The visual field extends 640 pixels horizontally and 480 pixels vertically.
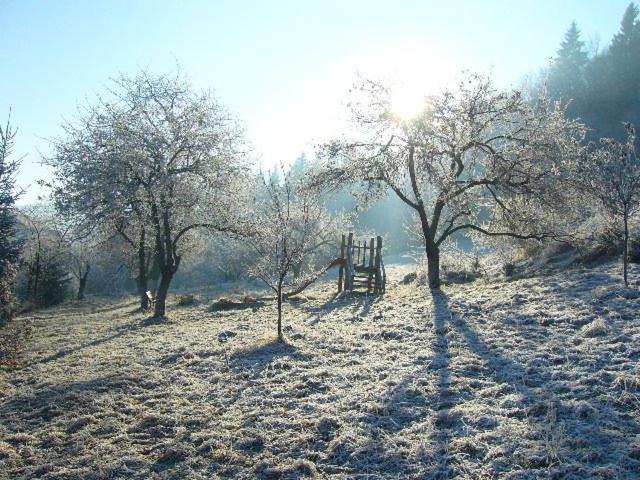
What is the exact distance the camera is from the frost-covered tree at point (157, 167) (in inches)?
610

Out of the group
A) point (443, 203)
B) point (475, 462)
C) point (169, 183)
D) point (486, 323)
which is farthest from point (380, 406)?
point (169, 183)

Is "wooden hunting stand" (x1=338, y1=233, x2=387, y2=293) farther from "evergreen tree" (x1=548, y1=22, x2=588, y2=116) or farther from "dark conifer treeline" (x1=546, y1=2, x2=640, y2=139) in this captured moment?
"evergreen tree" (x1=548, y1=22, x2=588, y2=116)

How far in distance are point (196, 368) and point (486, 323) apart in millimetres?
6353

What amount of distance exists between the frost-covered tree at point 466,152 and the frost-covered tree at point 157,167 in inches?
Result: 150

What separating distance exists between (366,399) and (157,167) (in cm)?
1194

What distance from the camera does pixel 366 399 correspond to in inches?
278

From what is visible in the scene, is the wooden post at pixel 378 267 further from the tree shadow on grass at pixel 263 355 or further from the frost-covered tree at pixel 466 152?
the tree shadow on grass at pixel 263 355

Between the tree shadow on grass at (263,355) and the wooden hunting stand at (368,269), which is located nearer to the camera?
the tree shadow on grass at (263,355)

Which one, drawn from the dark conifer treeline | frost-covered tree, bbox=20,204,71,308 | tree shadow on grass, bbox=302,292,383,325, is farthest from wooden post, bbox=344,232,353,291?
the dark conifer treeline

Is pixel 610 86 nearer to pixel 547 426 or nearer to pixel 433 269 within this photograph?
pixel 433 269

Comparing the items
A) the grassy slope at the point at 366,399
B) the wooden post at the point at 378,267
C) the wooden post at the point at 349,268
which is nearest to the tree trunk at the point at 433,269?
the wooden post at the point at 378,267

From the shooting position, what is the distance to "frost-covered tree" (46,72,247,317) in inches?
610

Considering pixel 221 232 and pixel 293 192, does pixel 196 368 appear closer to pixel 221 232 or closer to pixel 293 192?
pixel 293 192

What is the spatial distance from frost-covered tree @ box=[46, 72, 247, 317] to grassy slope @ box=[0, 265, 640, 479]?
5511mm
